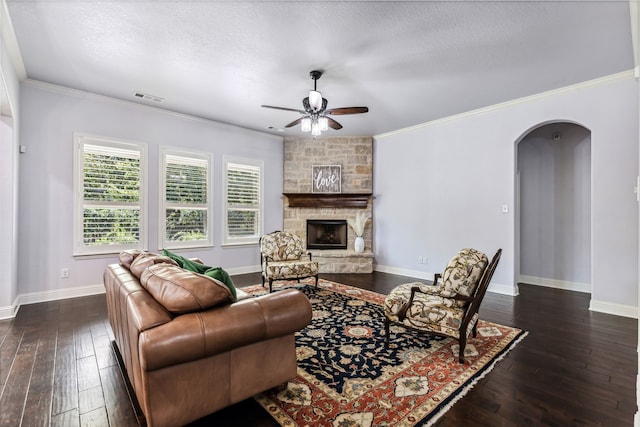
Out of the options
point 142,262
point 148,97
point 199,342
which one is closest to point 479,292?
point 199,342

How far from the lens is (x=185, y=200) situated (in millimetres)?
5234

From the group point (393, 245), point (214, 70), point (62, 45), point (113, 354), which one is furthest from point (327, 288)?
point (62, 45)

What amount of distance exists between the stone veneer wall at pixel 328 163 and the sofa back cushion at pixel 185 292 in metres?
4.78

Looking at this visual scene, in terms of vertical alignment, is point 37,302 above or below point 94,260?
below

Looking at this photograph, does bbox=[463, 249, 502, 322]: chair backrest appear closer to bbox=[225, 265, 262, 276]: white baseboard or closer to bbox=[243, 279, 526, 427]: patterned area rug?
bbox=[243, 279, 526, 427]: patterned area rug

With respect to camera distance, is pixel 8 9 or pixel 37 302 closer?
pixel 8 9

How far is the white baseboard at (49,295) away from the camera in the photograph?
3.42 m

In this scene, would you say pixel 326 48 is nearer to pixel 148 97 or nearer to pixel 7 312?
pixel 148 97

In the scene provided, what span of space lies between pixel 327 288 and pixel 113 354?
112 inches

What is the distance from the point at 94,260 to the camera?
4340mm

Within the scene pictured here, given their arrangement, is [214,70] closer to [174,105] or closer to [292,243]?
[174,105]

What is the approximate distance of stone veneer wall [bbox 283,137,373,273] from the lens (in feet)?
21.2

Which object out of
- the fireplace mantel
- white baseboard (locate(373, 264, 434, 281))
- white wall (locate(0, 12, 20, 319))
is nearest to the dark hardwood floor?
white wall (locate(0, 12, 20, 319))

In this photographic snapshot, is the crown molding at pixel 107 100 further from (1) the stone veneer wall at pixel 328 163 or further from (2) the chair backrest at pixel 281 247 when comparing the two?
(2) the chair backrest at pixel 281 247
